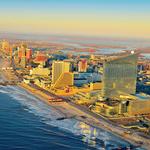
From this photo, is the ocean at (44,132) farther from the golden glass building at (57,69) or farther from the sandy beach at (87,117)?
the golden glass building at (57,69)

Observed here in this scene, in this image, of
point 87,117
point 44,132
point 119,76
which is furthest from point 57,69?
point 44,132

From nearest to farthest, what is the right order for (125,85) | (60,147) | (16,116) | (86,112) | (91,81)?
(60,147) → (16,116) → (86,112) → (125,85) → (91,81)

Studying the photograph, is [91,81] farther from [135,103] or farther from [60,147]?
[60,147]

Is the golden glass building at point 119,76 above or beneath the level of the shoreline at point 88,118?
above

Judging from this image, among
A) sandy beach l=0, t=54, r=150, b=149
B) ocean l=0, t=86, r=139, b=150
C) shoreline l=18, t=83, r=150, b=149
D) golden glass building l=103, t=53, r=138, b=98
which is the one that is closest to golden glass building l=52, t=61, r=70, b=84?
sandy beach l=0, t=54, r=150, b=149

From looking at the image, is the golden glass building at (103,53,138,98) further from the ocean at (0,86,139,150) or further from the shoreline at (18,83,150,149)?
the ocean at (0,86,139,150)

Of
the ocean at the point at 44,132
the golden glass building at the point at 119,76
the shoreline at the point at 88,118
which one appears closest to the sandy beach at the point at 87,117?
the shoreline at the point at 88,118

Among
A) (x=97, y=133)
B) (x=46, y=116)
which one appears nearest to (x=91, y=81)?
(x=46, y=116)
